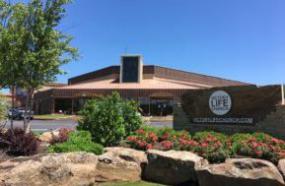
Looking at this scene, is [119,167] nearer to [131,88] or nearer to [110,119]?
[110,119]

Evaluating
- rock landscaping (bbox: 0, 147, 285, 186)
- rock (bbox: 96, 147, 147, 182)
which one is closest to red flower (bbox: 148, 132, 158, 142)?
rock landscaping (bbox: 0, 147, 285, 186)

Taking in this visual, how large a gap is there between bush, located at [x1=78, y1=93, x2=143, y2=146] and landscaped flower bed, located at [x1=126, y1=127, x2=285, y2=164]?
428 millimetres

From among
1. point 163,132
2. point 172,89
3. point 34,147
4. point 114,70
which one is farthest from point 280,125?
point 114,70

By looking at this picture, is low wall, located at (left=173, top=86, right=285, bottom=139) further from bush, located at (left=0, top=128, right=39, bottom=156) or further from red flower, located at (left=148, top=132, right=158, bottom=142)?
bush, located at (left=0, top=128, right=39, bottom=156)

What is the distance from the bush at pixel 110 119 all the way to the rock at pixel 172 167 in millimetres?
2604

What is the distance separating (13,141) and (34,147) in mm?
620

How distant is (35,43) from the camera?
13398mm

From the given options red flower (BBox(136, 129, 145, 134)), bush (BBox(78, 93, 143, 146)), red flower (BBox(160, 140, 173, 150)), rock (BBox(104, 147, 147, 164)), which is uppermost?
bush (BBox(78, 93, 143, 146))

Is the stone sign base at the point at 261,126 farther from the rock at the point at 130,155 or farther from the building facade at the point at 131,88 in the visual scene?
the building facade at the point at 131,88

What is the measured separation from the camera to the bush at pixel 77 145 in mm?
10570

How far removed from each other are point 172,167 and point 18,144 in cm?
402

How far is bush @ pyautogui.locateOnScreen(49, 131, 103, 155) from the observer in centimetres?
1057

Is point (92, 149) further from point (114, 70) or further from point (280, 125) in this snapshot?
point (114, 70)

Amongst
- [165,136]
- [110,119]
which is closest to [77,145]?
[110,119]
